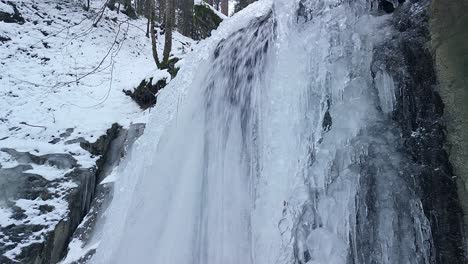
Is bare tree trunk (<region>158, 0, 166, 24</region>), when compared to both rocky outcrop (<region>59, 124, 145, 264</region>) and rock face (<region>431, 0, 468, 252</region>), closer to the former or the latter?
rocky outcrop (<region>59, 124, 145, 264</region>)

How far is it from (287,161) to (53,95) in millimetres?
5691

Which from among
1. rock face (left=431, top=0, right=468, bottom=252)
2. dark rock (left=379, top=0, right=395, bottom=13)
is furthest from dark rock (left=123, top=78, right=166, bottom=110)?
rock face (left=431, top=0, right=468, bottom=252)

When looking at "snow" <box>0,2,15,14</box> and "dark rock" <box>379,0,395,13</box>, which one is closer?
"dark rock" <box>379,0,395,13</box>

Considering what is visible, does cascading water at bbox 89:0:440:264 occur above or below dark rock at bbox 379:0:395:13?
below

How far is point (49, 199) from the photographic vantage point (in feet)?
17.2

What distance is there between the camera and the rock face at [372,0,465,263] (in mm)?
2227

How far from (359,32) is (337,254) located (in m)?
1.31

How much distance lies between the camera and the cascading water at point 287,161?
244cm

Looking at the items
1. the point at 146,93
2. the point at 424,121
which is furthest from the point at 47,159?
the point at 424,121

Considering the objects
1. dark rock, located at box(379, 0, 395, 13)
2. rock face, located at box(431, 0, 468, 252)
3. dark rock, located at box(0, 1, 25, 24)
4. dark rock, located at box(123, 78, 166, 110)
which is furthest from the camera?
dark rock, located at box(0, 1, 25, 24)

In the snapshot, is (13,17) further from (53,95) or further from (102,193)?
(102,193)

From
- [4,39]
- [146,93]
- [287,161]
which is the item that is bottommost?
[287,161]

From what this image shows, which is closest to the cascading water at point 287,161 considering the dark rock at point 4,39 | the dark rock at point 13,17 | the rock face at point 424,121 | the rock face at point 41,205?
the rock face at point 424,121

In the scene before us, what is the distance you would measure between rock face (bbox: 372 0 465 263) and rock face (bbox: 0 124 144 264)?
12.6 ft
